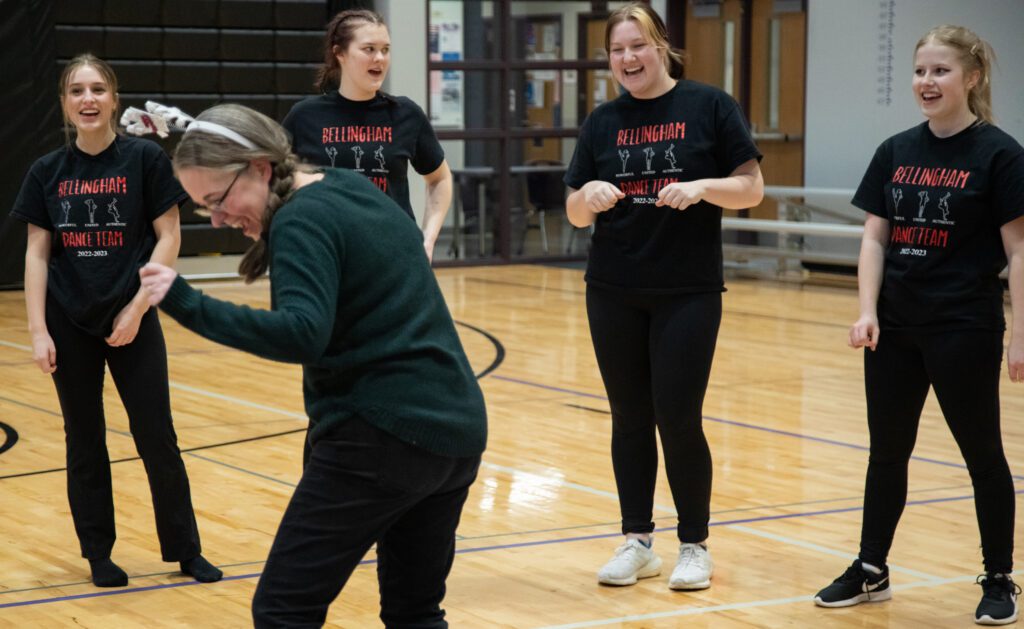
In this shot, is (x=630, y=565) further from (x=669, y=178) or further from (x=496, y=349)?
(x=496, y=349)

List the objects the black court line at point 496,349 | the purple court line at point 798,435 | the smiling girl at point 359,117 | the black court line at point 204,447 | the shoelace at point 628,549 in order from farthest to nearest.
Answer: the black court line at point 496,349 → the purple court line at point 798,435 → the black court line at point 204,447 → the shoelace at point 628,549 → the smiling girl at point 359,117

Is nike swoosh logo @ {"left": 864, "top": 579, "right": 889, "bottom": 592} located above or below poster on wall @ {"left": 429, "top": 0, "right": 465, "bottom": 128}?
below

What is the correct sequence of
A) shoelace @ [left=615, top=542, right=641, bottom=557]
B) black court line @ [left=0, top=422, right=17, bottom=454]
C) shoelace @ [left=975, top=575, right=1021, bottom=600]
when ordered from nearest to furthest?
shoelace @ [left=975, top=575, right=1021, bottom=600], shoelace @ [left=615, top=542, right=641, bottom=557], black court line @ [left=0, top=422, right=17, bottom=454]

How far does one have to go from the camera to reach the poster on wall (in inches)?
515

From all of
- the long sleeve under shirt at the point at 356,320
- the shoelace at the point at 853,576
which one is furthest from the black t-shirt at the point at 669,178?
the long sleeve under shirt at the point at 356,320

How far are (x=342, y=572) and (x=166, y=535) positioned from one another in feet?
5.83

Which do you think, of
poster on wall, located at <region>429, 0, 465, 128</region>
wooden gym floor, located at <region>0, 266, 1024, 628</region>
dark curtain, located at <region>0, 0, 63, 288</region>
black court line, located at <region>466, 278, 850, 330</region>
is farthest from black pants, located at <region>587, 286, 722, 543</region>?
poster on wall, located at <region>429, 0, 465, 128</region>

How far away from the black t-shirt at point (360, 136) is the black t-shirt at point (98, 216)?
16.2 inches

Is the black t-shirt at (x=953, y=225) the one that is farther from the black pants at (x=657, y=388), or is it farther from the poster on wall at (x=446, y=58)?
the poster on wall at (x=446, y=58)

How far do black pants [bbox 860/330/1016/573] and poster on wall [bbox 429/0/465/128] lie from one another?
32.2 ft

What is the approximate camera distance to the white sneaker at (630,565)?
383cm

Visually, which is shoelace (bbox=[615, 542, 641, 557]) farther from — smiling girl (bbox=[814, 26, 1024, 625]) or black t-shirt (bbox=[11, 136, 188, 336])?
black t-shirt (bbox=[11, 136, 188, 336])

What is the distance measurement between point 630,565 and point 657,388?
519 millimetres

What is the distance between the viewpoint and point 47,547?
4.30 m
